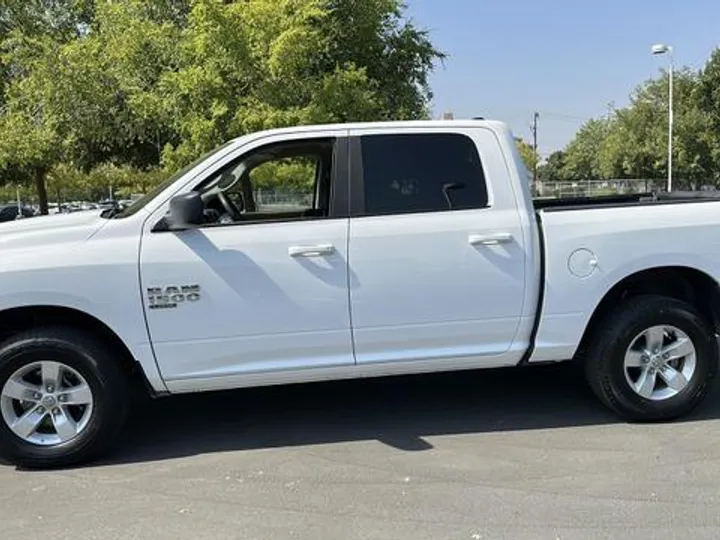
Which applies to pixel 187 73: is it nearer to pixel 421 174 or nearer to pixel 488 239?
pixel 421 174

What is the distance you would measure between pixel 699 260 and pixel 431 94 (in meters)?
11.9

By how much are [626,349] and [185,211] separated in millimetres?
2870

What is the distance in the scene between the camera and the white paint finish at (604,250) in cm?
506

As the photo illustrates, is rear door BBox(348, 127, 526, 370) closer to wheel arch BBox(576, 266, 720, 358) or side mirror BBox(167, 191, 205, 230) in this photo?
wheel arch BBox(576, 266, 720, 358)

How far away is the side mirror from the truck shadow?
4.60 feet

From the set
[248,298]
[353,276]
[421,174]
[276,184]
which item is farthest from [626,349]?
[276,184]

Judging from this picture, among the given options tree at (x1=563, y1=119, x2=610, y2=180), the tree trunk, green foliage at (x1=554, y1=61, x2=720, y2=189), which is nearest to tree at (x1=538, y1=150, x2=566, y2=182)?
tree at (x1=563, y1=119, x2=610, y2=180)

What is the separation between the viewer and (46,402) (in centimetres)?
470

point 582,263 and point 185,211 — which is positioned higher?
point 185,211

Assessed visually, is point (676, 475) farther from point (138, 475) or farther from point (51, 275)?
point (51, 275)

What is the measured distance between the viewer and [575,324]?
5137mm

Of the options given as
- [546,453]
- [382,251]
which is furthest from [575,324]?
[382,251]

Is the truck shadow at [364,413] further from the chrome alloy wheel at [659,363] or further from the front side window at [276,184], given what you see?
the front side window at [276,184]

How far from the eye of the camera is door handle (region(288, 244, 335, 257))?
479 centimetres
